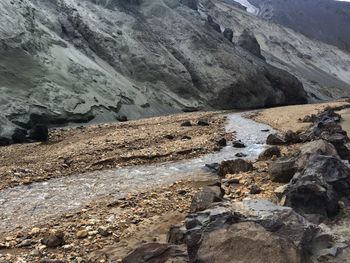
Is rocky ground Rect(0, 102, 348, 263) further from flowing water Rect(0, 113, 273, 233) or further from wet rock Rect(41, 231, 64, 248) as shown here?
flowing water Rect(0, 113, 273, 233)

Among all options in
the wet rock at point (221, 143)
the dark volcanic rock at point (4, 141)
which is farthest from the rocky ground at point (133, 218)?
the dark volcanic rock at point (4, 141)

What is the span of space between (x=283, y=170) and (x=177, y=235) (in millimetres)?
6271

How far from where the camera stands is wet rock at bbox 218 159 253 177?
17.2m

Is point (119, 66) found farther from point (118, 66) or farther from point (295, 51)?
point (295, 51)

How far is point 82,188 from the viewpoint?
53.5ft

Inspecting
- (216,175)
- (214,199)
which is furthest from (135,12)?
(214,199)

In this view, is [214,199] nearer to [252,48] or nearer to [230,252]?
[230,252]

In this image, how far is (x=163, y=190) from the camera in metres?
15.0

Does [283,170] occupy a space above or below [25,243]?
above

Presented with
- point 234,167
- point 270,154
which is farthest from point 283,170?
point 270,154

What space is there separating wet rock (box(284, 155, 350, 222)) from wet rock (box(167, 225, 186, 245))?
2.66 meters

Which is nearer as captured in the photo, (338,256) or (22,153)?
(338,256)

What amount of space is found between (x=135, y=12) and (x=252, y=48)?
1003 inches

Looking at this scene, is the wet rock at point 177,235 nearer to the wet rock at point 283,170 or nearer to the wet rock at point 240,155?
the wet rock at point 283,170
